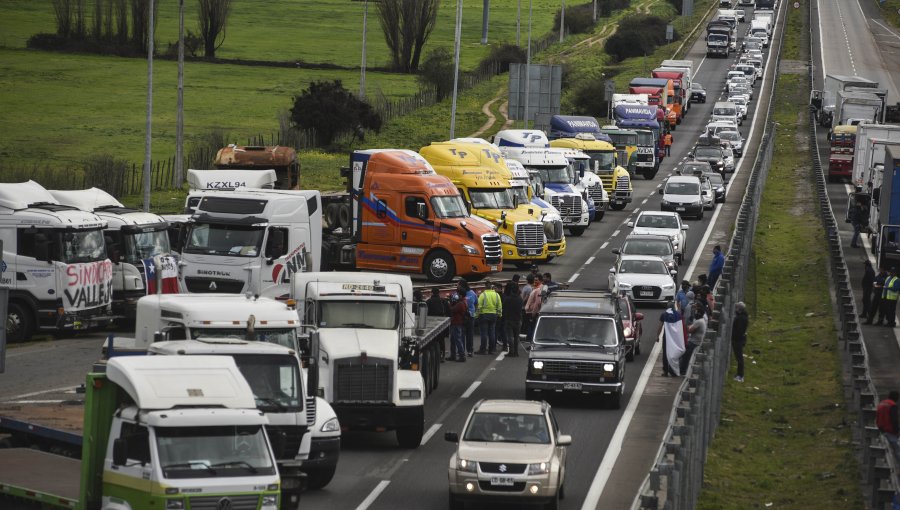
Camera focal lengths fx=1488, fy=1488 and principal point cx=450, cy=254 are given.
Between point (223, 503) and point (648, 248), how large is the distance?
28.8 metres

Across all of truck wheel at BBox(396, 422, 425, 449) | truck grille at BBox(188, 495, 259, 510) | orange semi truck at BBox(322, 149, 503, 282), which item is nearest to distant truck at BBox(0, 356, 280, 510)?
truck grille at BBox(188, 495, 259, 510)

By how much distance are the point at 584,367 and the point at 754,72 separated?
9750 centimetres

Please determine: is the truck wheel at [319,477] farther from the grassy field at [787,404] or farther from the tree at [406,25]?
the tree at [406,25]

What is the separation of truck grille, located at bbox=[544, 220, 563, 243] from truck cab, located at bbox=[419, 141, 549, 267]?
64cm

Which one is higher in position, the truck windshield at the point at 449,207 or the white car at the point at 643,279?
the truck windshield at the point at 449,207

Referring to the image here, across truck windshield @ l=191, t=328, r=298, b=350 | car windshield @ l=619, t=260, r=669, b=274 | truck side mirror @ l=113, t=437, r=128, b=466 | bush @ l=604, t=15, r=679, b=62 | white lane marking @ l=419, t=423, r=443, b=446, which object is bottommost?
white lane marking @ l=419, t=423, r=443, b=446

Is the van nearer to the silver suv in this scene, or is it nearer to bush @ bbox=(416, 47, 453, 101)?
bush @ bbox=(416, 47, 453, 101)

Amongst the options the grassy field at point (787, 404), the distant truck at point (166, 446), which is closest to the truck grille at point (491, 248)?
the grassy field at point (787, 404)

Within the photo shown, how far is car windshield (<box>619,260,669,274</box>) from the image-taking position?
132 feet

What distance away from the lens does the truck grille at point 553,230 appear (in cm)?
4772

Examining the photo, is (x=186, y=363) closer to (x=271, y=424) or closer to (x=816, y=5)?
(x=271, y=424)

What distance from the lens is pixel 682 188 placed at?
5909cm

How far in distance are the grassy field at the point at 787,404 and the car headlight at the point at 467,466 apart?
3.73 meters

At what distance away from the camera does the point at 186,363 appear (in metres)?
16.2
